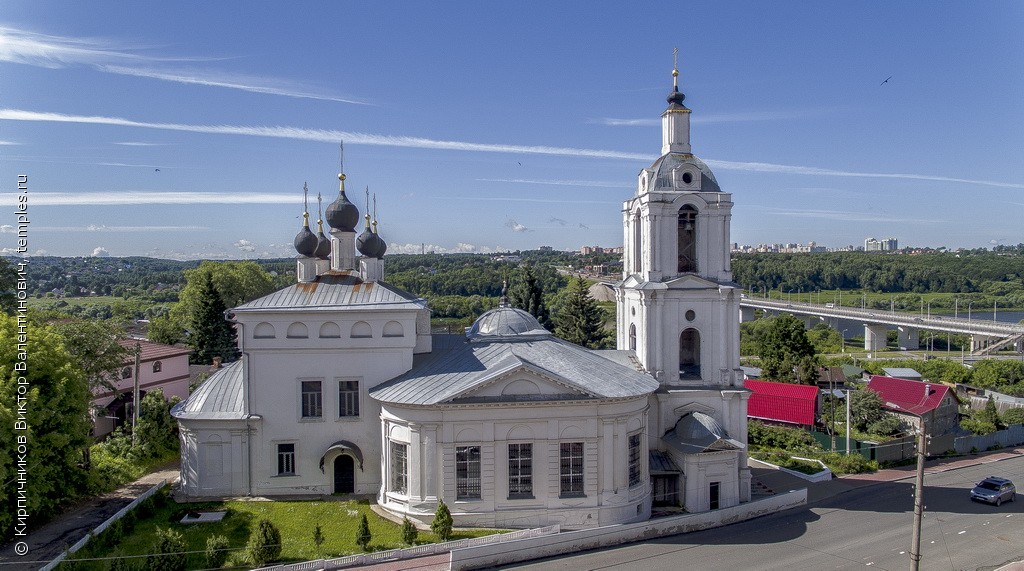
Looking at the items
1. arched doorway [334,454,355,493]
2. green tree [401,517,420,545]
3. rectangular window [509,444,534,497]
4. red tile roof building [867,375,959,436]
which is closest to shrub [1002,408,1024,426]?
red tile roof building [867,375,959,436]

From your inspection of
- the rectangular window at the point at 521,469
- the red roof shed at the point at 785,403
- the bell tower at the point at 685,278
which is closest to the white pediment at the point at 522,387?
the rectangular window at the point at 521,469

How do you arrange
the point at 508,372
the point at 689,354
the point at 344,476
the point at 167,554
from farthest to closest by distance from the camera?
the point at 689,354, the point at 344,476, the point at 508,372, the point at 167,554

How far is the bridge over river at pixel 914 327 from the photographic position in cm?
7819

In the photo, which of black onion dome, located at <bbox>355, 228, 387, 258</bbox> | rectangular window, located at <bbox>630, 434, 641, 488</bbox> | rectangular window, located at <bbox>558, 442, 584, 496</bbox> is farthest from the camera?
black onion dome, located at <bbox>355, 228, 387, 258</bbox>

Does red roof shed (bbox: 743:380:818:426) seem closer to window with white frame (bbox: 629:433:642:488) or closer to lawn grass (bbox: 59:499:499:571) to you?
window with white frame (bbox: 629:433:642:488)

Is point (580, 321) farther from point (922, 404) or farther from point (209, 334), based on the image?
point (209, 334)

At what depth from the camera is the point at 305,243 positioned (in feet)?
91.7

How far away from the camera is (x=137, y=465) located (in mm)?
29281

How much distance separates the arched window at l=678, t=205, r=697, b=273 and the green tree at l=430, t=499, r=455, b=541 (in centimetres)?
1276

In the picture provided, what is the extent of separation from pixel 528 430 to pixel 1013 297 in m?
137

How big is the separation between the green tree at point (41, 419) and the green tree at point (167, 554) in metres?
5.22

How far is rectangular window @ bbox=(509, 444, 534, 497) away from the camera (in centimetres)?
2297

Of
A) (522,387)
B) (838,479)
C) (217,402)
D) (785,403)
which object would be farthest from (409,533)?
(785,403)

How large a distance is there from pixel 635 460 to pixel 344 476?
35.4 ft
